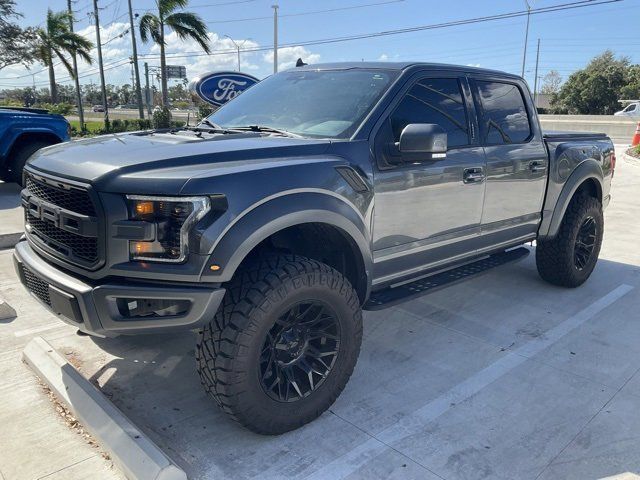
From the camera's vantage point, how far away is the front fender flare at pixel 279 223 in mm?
2354

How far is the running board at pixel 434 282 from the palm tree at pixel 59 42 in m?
28.9

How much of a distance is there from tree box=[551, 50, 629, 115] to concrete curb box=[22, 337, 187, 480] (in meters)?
53.6

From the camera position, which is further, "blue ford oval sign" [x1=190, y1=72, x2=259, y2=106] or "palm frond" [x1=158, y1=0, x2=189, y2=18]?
"palm frond" [x1=158, y1=0, x2=189, y2=18]

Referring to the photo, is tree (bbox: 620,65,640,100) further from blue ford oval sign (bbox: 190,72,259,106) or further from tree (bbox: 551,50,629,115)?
blue ford oval sign (bbox: 190,72,259,106)

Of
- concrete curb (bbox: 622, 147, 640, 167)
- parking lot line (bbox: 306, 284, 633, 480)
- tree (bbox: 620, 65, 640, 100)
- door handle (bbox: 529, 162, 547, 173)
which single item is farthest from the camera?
tree (bbox: 620, 65, 640, 100)

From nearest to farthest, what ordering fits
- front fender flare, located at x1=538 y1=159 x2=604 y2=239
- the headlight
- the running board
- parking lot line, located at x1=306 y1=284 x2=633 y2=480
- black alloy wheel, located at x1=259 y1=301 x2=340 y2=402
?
the headlight < parking lot line, located at x1=306 y1=284 x2=633 y2=480 < black alloy wheel, located at x1=259 y1=301 x2=340 y2=402 < the running board < front fender flare, located at x1=538 y1=159 x2=604 y2=239

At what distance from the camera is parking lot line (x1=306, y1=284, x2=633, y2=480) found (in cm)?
260

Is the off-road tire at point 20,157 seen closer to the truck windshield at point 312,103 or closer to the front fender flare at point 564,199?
the truck windshield at point 312,103

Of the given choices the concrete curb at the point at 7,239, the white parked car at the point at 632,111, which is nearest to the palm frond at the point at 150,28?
the concrete curb at the point at 7,239

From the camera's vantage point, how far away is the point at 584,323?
4.40 meters

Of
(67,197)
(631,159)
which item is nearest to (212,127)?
(67,197)

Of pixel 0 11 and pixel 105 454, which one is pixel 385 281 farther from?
pixel 0 11

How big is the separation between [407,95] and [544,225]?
6.87 feet

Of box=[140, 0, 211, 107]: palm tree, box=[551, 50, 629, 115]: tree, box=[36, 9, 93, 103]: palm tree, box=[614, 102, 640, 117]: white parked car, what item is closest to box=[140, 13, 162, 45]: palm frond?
box=[140, 0, 211, 107]: palm tree
